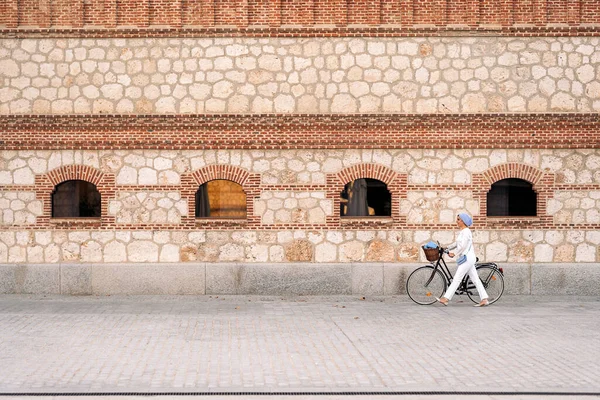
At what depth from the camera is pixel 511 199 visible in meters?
15.6

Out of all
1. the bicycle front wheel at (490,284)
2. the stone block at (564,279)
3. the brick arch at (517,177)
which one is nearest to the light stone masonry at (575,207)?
the brick arch at (517,177)

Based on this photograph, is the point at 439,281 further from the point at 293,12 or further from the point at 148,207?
the point at 293,12

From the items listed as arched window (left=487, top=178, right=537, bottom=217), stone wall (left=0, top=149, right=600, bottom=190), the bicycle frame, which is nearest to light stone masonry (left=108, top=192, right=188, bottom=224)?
stone wall (left=0, top=149, right=600, bottom=190)

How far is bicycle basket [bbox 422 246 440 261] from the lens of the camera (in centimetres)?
1381

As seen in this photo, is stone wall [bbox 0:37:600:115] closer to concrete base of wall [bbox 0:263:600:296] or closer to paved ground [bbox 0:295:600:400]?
concrete base of wall [bbox 0:263:600:296]

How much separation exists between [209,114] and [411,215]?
4.68 metres

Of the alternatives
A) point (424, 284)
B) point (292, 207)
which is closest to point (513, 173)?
point (424, 284)

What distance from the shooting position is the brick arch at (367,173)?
15.1 meters

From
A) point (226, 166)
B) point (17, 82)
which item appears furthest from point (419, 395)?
point (17, 82)

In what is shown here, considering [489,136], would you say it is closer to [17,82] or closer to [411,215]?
[411,215]

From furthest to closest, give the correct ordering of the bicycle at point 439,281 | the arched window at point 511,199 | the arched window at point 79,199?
1. the arched window at point 511,199
2. the arched window at point 79,199
3. the bicycle at point 439,281

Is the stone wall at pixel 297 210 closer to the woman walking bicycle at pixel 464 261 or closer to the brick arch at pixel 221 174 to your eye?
the brick arch at pixel 221 174

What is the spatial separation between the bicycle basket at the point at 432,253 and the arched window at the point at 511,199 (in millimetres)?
2389

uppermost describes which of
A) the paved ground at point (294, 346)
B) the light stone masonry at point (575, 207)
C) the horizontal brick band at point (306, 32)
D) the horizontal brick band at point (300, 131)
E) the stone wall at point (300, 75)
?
the horizontal brick band at point (306, 32)
